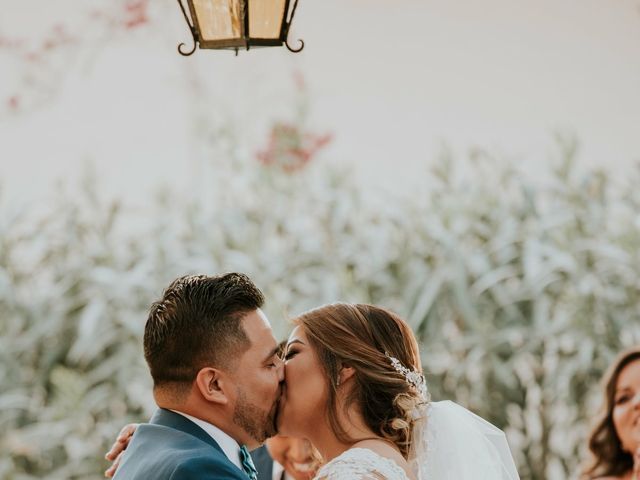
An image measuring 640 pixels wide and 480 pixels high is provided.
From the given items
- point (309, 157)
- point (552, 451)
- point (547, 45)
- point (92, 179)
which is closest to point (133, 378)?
point (92, 179)

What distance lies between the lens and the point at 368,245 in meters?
5.09

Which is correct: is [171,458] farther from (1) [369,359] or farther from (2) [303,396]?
(1) [369,359]

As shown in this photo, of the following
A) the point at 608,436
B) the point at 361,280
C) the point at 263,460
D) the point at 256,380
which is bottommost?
the point at 361,280

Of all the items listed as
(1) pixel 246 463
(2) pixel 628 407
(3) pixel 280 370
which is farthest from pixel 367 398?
(2) pixel 628 407

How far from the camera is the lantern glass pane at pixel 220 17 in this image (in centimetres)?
244

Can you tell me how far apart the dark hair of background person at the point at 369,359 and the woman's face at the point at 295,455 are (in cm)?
83

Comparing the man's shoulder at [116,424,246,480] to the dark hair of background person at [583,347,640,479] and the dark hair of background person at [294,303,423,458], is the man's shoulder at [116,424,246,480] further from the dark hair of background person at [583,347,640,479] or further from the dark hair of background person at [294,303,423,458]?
the dark hair of background person at [583,347,640,479]

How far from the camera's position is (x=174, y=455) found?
6.92 ft

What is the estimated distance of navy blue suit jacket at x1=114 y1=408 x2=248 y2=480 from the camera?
2072 millimetres

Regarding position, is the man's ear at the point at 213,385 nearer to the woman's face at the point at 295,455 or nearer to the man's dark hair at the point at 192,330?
the man's dark hair at the point at 192,330

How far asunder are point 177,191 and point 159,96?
76 centimetres

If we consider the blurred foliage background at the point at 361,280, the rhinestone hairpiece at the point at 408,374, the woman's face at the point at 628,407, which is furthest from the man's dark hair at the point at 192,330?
the blurred foliage background at the point at 361,280

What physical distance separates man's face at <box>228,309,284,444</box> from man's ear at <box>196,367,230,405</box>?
3 centimetres

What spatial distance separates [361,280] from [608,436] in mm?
1566
